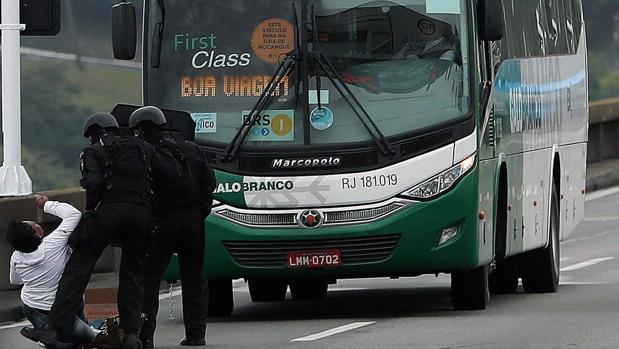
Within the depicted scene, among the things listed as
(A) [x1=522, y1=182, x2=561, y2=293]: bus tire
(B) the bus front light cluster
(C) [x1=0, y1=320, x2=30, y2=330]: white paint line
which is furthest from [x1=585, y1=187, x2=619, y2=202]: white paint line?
(B) the bus front light cluster

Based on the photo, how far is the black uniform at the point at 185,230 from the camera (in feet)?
42.7

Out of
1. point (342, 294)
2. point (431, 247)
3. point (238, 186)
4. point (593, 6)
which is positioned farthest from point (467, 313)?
point (593, 6)

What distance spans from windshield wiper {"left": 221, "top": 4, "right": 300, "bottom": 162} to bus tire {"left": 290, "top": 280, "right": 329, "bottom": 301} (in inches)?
118

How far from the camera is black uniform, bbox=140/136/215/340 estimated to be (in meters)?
13.0

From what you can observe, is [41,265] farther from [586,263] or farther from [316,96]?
[586,263]

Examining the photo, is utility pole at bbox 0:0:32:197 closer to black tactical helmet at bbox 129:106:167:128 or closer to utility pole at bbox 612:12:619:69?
black tactical helmet at bbox 129:106:167:128

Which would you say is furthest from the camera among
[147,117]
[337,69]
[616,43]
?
[616,43]

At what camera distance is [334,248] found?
48.9ft

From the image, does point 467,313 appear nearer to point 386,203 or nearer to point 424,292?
point 386,203

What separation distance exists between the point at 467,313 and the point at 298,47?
2.42 meters

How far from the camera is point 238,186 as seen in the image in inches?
591

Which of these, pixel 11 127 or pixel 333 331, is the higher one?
pixel 11 127

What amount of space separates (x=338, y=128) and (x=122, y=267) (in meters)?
2.85

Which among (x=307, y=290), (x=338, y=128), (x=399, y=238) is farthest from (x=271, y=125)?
(x=307, y=290)
